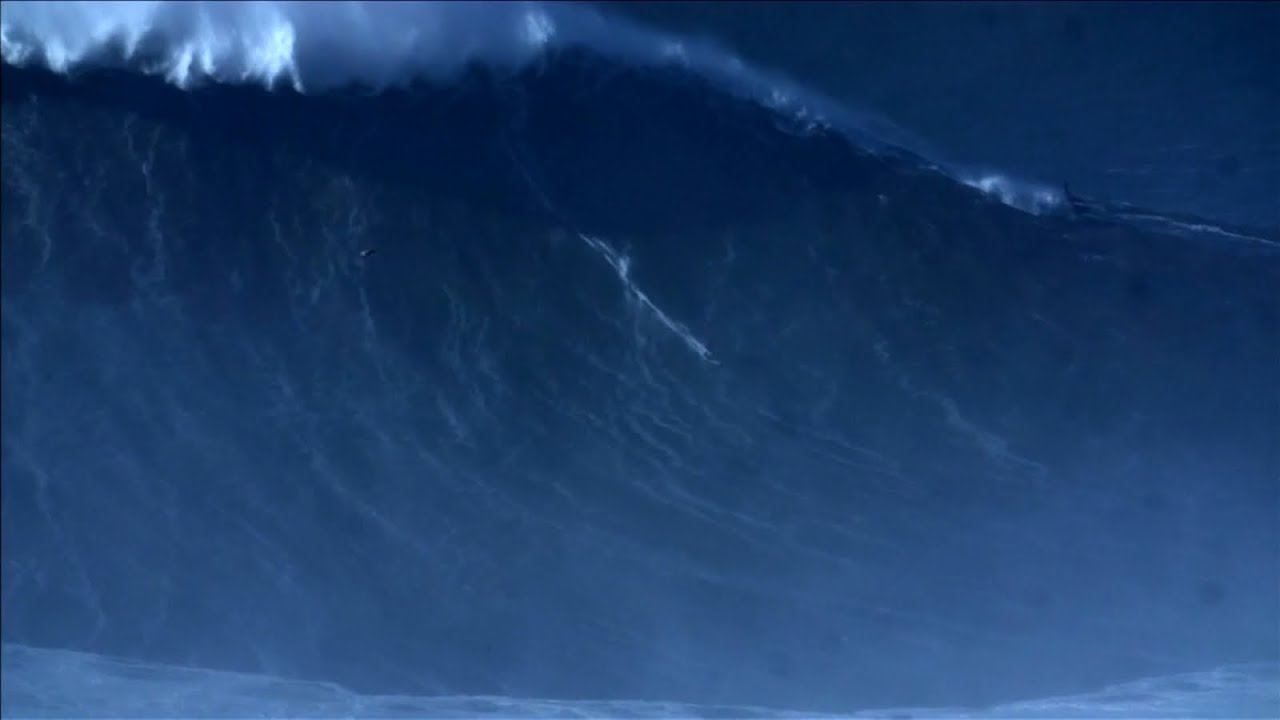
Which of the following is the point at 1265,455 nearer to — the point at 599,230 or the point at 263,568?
the point at 599,230

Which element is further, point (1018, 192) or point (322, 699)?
point (1018, 192)

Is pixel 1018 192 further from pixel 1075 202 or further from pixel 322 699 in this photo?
pixel 322 699

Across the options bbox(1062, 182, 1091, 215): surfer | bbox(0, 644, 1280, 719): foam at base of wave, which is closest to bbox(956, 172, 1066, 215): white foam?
bbox(1062, 182, 1091, 215): surfer

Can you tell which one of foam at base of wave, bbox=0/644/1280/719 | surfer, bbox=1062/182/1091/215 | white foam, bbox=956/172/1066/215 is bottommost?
foam at base of wave, bbox=0/644/1280/719

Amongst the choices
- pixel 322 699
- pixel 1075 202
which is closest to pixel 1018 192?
pixel 1075 202

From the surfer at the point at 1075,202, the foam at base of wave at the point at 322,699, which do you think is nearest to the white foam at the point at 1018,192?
the surfer at the point at 1075,202

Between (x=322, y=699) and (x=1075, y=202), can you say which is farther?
(x=1075, y=202)

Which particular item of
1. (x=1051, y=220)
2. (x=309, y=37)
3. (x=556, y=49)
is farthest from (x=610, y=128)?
(x=1051, y=220)

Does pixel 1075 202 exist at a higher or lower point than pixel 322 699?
higher

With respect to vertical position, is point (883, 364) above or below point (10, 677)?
above

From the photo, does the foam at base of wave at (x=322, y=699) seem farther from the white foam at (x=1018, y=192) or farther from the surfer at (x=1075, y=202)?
the white foam at (x=1018, y=192)

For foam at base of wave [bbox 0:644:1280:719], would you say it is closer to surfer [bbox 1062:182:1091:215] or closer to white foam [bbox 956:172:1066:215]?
surfer [bbox 1062:182:1091:215]
